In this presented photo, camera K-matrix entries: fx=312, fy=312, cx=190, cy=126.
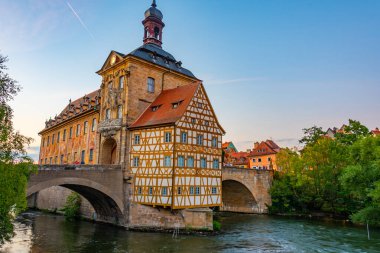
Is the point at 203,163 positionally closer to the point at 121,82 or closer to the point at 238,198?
the point at 121,82

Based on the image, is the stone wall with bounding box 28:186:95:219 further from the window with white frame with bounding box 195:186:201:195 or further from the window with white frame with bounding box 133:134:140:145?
the window with white frame with bounding box 195:186:201:195

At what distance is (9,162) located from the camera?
34.6 ft

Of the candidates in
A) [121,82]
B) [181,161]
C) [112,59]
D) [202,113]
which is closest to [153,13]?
[112,59]

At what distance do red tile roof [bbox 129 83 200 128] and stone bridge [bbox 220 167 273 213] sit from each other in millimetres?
11897

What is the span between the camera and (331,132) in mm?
59938

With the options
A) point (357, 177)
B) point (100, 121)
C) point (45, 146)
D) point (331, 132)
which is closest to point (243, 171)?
point (357, 177)

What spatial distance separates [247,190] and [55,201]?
21.3 meters

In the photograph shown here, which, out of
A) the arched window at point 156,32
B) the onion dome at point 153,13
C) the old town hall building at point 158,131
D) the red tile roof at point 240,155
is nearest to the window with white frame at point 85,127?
the old town hall building at point 158,131

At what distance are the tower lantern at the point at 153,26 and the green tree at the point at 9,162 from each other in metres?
22.0

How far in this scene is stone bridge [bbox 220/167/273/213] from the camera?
1354 inches

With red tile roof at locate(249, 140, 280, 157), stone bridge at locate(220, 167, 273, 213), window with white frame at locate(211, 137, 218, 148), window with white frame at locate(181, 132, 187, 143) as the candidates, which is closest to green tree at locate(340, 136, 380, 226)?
window with white frame at locate(211, 137, 218, 148)

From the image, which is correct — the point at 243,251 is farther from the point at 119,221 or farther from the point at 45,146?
the point at 45,146

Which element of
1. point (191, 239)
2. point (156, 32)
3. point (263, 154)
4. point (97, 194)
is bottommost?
point (191, 239)

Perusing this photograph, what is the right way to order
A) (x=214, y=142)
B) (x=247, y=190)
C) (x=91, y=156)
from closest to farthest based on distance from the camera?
(x=214, y=142), (x=91, y=156), (x=247, y=190)
